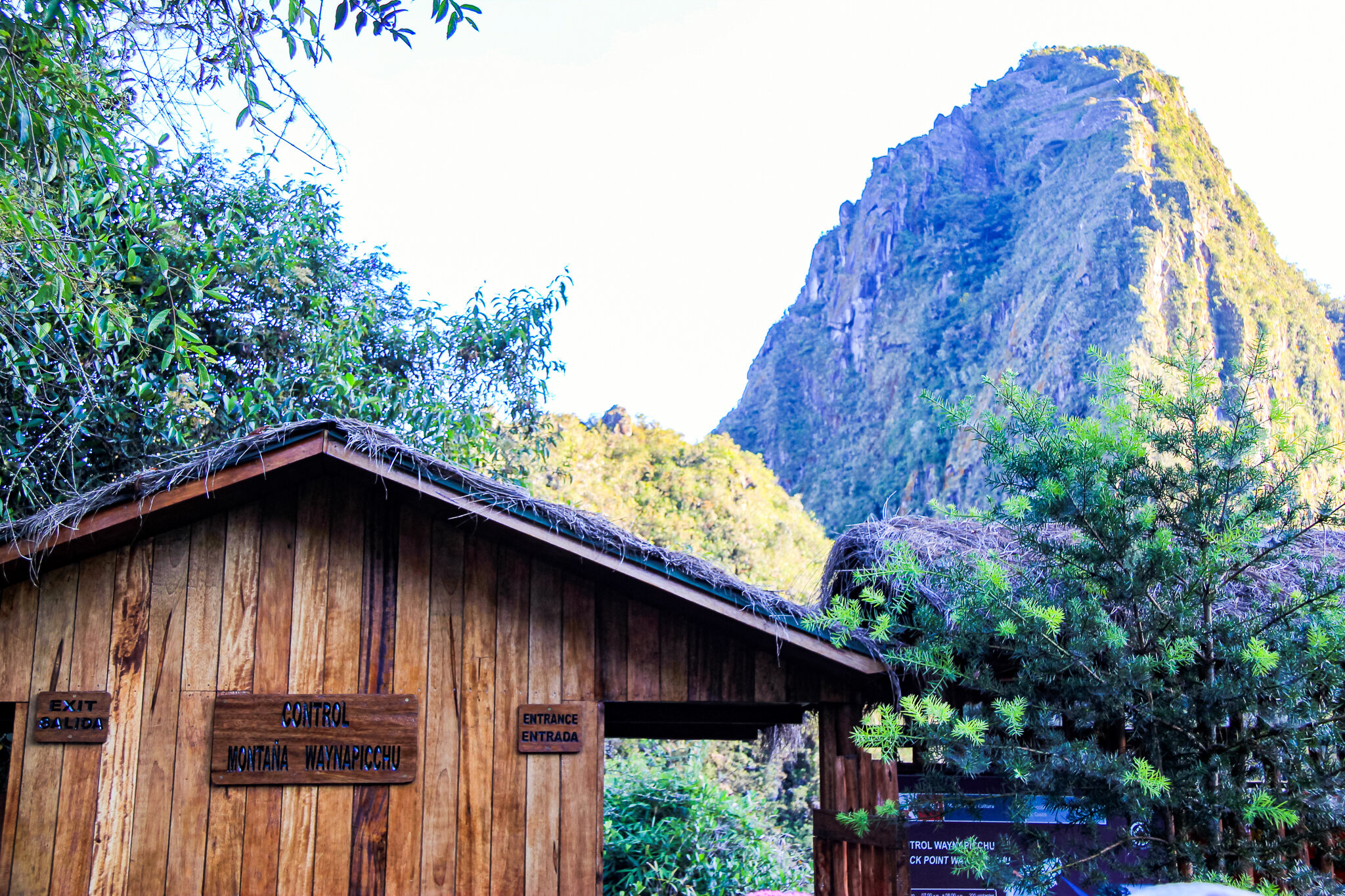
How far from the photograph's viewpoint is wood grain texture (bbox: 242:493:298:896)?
482cm

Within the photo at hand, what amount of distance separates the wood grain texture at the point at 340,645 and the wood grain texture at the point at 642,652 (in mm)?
1388

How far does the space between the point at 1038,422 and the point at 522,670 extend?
9.48ft

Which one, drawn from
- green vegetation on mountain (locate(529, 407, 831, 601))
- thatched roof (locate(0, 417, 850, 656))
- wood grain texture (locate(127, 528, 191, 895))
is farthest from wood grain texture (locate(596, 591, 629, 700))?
green vegetation on mountain (locate(529, 407, 831, 601))

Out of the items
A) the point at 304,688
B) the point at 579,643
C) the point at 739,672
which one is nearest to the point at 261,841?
the point at 304,688

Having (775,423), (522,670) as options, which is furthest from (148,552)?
(775,423)

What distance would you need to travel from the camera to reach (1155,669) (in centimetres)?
458

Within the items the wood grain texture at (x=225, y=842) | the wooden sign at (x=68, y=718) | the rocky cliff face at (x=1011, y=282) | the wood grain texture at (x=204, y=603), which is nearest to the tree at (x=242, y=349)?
the wood grain texture at (x=204, y=603)

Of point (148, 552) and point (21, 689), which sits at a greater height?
point (148, 552)

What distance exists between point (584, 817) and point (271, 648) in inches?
70.6

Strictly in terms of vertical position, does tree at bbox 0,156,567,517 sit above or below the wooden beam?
above

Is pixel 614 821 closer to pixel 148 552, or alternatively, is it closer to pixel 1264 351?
pixel 148 552

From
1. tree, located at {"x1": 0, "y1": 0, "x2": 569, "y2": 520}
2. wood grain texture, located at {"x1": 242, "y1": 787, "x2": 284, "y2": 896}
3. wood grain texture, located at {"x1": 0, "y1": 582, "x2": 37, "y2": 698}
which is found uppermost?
tree, located at {"x1": 0, "y1": 0, "x2": 569, "y2": 520}

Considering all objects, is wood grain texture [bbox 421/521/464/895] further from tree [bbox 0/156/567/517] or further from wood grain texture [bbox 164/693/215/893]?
tree [bbox 0/156/567/517]

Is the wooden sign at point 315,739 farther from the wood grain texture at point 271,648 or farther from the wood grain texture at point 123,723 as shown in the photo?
the wood grain texture at point 123,723
